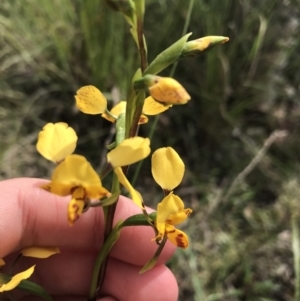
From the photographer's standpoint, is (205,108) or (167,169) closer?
(167,169)

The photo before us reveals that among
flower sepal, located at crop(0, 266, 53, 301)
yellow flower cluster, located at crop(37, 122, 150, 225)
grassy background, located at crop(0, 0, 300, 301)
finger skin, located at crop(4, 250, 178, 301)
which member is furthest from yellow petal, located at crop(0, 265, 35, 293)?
grassy background, located at crop(0, 0, 300, 301)

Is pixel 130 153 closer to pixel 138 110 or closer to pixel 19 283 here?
pixel 138 110

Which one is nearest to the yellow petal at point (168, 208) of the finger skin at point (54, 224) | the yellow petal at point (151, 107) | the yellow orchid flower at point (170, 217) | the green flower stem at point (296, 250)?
the yellow orchid flower at point (170, 217)

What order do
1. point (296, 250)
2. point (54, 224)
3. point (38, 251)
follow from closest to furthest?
point (38, 251) < point (54, 224) < point (296, 250)

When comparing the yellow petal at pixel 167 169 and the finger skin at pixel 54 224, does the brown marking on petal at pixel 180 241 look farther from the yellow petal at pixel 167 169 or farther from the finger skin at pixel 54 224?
the finger skin at pixel 54 224

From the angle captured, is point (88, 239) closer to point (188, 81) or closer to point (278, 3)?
point (188, 81)

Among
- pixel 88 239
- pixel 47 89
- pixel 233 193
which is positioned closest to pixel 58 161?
pixel 88 239

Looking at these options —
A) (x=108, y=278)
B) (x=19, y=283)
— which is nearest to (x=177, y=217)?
(x=19, y=283)
